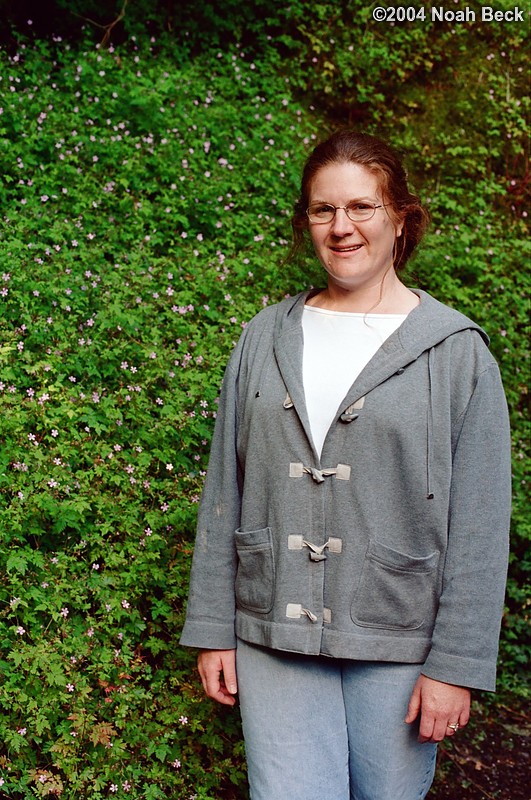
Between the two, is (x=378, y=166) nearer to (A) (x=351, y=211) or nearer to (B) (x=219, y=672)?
(A) (x=351, y=211)

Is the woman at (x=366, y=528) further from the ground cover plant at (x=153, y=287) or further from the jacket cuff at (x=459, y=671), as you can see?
the ground cover plant at (x=153, y=287)

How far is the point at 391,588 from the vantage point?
6.47 ft

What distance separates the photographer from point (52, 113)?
5355mm

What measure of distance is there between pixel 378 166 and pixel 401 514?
2.97 feet

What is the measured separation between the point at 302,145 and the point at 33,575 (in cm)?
424

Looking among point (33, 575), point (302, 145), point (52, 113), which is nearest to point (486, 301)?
point (302, 145)

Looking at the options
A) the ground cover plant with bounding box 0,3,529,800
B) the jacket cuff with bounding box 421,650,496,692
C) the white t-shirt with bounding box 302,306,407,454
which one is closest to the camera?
the jacket cuff with bounding box 421,650,496,692

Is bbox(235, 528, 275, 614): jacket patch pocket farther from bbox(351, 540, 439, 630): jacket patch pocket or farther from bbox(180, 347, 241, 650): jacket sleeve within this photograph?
bbox(351, 540, 439, 630): jacket patch pocket

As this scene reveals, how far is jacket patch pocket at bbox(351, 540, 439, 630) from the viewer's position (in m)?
1.96

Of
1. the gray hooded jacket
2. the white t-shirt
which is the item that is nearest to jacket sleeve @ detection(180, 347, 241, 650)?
the gray hooded jacket

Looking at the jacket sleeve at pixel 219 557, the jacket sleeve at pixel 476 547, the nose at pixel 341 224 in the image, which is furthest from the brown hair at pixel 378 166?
the jacket sleeve at pixel 219 557

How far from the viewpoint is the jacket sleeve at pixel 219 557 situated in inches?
86.7

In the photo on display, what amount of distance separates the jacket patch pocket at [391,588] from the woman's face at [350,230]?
710 mm

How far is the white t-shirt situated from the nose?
0.23 m
